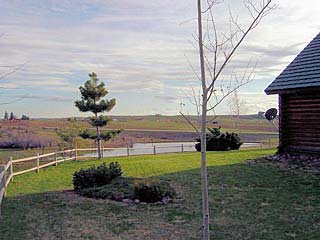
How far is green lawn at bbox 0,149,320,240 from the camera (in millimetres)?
6754

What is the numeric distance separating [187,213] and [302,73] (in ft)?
29.0

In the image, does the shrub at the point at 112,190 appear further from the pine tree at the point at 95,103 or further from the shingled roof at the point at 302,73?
the pine tree at the point at 95,103

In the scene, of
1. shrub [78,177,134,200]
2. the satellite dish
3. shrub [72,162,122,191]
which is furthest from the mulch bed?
shrub [72,162,122,191]

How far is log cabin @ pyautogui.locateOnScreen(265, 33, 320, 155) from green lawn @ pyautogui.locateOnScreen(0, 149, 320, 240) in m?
2.94

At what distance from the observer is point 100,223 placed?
7.52 meters

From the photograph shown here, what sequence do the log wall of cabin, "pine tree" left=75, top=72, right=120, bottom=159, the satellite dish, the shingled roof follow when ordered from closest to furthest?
the shingled roof, the log wall of cabin, the satellite dish, "pine tree" left=75, top=72, right=120, bottom=159

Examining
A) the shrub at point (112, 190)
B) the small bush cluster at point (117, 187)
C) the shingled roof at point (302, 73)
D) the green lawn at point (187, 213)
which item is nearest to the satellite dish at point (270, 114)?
the shingled roof at point (302, 73)

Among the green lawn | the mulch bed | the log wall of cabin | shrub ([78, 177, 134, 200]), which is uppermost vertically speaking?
the log wall of cabin

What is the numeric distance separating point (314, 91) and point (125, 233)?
9.56m

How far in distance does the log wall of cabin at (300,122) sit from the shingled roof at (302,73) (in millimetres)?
416

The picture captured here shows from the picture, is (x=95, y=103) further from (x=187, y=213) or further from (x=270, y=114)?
(x=187, y=213)

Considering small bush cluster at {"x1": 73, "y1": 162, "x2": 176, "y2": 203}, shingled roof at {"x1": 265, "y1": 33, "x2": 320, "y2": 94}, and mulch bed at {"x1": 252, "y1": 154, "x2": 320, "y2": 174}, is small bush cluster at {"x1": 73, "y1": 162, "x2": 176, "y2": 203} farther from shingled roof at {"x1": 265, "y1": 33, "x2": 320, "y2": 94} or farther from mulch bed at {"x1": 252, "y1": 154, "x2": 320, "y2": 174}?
shingled roof at {"x1": 265, "y1": 33, "x2": 320, "y2": 94}

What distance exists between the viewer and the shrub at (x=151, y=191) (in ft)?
30.4

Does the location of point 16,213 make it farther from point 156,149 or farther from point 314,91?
point 156,149
